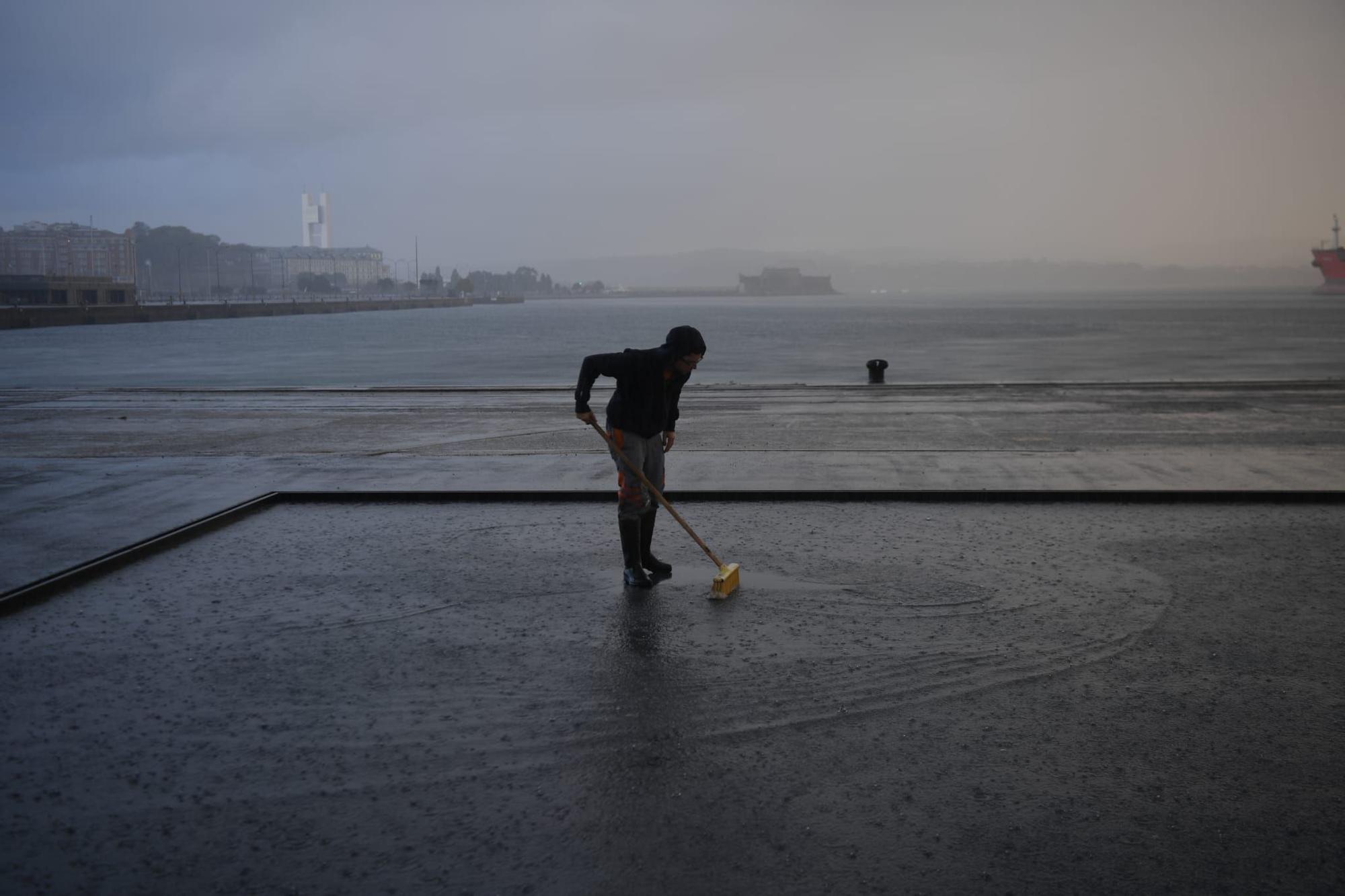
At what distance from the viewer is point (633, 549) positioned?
676cm

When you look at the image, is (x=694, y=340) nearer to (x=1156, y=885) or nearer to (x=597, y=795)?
(x=597, y=795)

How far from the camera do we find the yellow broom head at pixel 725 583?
255 inches

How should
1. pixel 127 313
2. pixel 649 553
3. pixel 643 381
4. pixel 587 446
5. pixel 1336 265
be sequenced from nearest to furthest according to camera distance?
pixel 643 381 → pixel 649 553 → pixel 587 446 → pixel 127 313 → pixel 1336 265

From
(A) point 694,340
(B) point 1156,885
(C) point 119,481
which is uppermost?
(A) point 694,340

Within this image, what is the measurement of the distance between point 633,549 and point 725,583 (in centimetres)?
61

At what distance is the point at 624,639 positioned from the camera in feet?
18.9

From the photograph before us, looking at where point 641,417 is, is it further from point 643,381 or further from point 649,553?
point 649,553

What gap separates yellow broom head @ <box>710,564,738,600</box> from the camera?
648cm

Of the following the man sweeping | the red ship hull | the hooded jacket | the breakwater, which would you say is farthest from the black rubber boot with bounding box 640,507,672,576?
the red ship hull

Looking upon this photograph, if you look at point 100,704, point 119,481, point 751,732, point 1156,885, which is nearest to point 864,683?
point 751,732

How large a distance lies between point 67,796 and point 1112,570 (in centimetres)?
574

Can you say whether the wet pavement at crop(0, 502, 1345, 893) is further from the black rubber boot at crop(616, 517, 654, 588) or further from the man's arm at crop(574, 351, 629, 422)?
the man's arm at crop(574, 351, 629, 422)


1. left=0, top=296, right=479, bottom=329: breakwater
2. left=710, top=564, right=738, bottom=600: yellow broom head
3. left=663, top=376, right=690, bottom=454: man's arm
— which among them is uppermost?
left=0, top=296, right=479, bottom=329: breakwater

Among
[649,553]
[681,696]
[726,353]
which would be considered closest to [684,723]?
[681,696]
